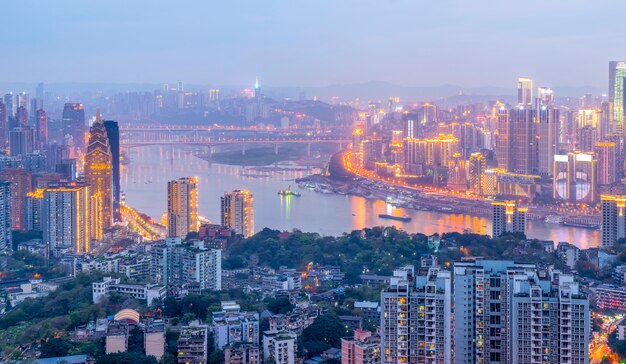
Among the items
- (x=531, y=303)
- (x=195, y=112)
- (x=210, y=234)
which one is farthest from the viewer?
(x=195, y=112)

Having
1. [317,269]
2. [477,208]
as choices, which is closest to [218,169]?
[477,208]

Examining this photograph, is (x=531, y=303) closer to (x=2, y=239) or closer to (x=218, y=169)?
(x=2, y=239)

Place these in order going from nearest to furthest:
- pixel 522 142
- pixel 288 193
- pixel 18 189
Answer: pixel 18 189 → pixel 288 193 → pixel 522 142

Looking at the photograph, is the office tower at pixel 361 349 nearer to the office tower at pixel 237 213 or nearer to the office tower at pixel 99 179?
the office tower at pixel 237 213

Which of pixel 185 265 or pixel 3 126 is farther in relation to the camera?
pixel 3 126

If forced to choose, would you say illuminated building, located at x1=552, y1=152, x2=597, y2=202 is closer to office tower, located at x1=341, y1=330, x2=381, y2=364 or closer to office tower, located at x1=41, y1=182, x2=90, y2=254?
office tower, located at x1=41, y1=182, x2=90, y2=254

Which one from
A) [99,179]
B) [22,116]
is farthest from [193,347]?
[22,116]

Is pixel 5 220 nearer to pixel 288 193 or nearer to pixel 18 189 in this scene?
pixel 18 189
